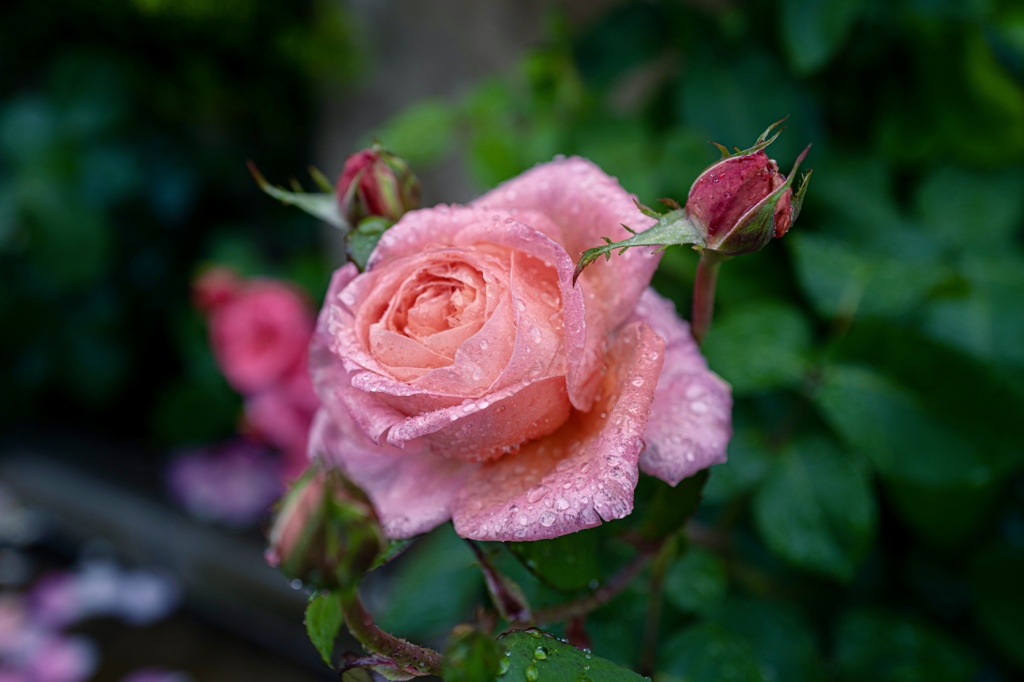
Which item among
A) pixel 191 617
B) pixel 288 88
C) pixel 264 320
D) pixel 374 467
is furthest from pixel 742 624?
pixel 288 88

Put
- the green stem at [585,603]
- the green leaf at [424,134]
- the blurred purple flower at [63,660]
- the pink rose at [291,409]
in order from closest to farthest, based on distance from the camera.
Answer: the green stem at [585,603]
the green leaf at [424,134]
the pink rose at [291,409]
the blurred purple flower at [63,660]

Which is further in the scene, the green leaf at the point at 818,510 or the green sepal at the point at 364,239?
the green leaf at the point at 818,510

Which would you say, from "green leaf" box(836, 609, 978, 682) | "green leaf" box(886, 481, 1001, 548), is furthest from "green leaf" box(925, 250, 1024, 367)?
"green leaf" box(836, 609, 978, 682)

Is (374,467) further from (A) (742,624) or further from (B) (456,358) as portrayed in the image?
(A) (742,624)

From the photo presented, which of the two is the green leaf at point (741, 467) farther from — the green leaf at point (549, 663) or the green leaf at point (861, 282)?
the green leaf at point (549, 663)


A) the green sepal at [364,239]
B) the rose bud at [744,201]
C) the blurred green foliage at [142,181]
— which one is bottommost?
the rose bud at [744,201]

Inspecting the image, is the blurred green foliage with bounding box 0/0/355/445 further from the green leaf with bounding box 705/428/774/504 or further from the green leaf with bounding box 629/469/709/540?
the green leaf with bounding box 629/469/709/540

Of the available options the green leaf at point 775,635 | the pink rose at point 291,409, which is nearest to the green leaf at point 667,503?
the green leaf at point 775,635

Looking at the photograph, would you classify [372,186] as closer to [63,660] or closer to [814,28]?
[814,28]
